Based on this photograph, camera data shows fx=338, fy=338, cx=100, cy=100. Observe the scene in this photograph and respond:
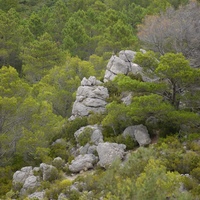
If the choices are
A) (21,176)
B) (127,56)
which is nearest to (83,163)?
(21,176)

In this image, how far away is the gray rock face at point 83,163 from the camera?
1717 cm

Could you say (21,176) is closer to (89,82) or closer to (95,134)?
(95,134)

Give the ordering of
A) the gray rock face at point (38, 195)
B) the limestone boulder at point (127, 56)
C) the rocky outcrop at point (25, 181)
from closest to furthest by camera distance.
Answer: the gray rock face at point (38, 195)
the rocky outcrop at point (25, 181)
the limestone boulder at point (127, 56)

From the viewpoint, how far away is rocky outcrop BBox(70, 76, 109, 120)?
70.0ft

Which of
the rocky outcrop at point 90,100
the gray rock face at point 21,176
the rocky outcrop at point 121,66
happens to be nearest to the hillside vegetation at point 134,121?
the gray rock face at point 21,176

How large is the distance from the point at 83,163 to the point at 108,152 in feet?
5.14

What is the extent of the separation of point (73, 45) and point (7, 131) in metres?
20.4

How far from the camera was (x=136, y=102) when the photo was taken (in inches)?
663

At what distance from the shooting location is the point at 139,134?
1762 cm

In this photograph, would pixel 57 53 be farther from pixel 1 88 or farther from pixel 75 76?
pixel 1 88

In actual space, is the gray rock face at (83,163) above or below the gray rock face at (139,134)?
below

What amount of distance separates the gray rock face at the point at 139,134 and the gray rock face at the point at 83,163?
2.27m

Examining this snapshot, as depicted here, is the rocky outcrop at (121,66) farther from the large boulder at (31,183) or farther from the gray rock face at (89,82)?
the large boulder at (31,183)

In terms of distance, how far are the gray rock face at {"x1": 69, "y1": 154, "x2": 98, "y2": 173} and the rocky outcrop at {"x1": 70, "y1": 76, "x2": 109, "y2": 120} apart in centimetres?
417
